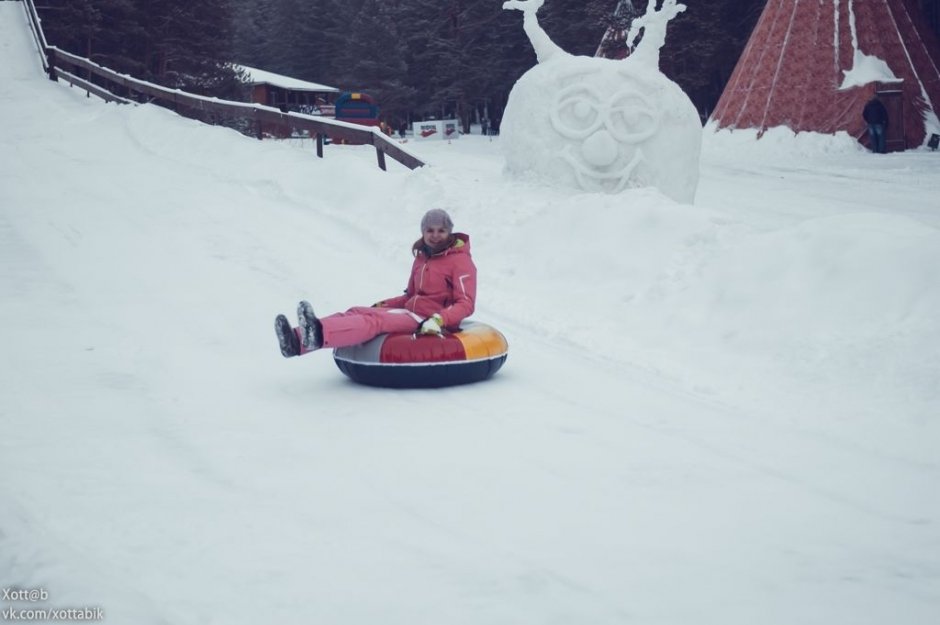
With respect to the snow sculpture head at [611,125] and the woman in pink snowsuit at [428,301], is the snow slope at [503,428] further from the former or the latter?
the snow sculpture head at [611,125]

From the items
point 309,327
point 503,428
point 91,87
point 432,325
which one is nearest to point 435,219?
point 432,325

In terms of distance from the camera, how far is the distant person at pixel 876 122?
21.2 m

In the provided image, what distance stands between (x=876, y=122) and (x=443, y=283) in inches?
763

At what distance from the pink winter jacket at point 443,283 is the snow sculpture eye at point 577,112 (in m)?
5.06

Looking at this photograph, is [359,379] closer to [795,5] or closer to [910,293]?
[910,293]

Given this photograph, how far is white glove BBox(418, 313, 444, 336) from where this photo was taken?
5.17 m

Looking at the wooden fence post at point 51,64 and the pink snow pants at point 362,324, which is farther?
the wooden fence post at point 51,64

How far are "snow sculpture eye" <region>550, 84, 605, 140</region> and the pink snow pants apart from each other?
5558 millimetres

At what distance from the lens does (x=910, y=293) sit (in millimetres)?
5531

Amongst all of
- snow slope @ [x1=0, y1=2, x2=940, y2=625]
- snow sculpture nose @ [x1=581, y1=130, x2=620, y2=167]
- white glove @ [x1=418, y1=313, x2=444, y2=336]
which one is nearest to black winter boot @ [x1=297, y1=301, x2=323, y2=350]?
snow slope @ [x1=0, y1=2, x2=940, y2=625]

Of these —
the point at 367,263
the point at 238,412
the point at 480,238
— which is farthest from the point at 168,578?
the point at 480,238

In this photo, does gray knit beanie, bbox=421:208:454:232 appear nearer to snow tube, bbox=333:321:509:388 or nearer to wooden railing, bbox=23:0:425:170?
snow tube, bbox=333:321:509:388

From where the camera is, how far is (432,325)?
5172mm

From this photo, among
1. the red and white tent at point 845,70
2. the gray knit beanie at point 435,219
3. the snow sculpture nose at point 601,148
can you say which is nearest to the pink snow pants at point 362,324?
the gray knit beanie at point 435,219
